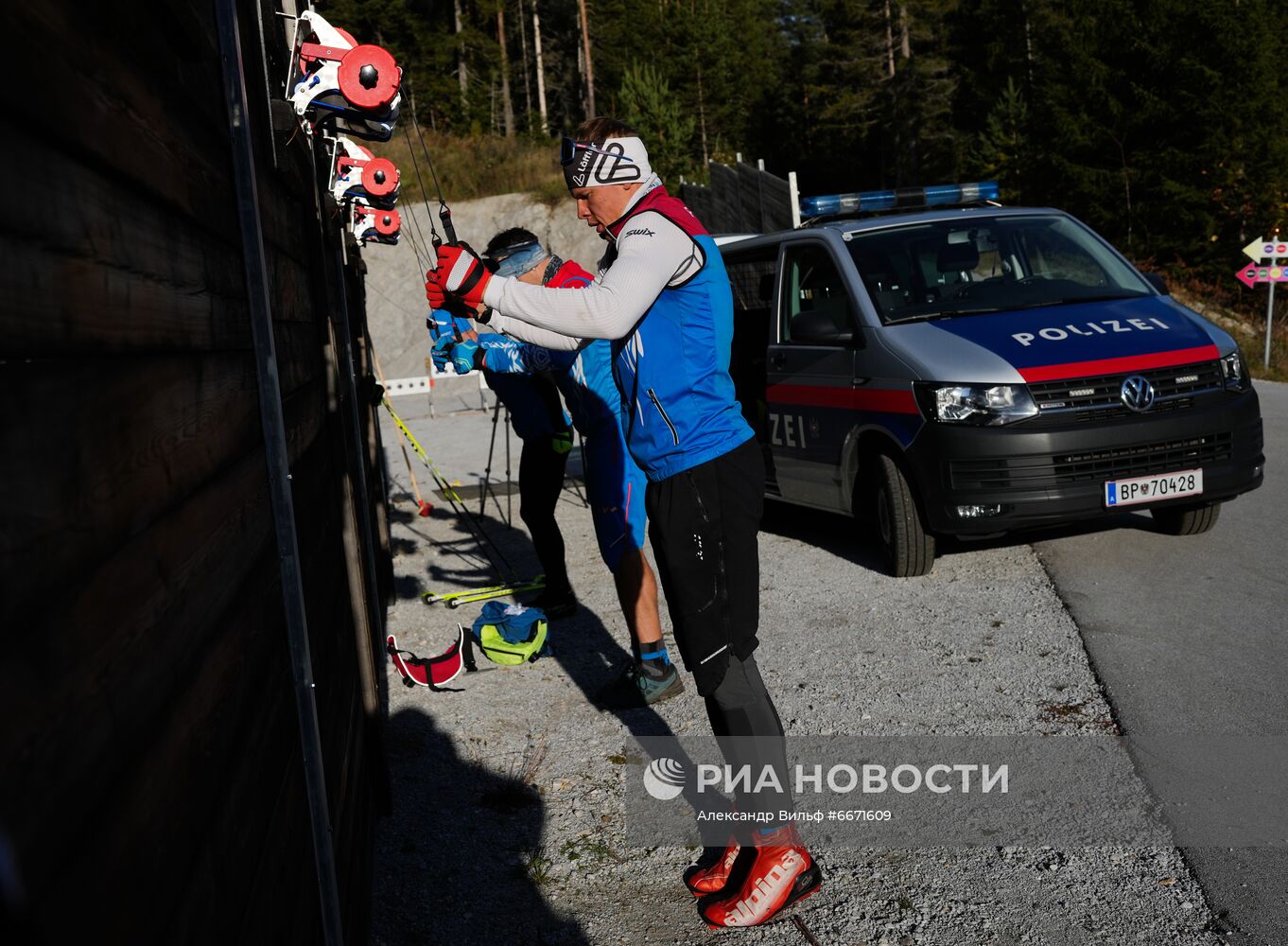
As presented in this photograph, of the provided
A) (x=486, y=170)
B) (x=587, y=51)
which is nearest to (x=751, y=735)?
(x=486, y=170)

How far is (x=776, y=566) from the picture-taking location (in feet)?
24.1

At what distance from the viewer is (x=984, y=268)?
23.1 feet

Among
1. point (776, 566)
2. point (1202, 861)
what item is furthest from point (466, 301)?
point (776, 566)

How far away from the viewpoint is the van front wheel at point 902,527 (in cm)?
646

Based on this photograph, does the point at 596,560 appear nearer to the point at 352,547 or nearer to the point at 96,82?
the point at 352,547

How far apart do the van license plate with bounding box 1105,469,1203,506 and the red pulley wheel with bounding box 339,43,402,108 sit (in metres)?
4.38

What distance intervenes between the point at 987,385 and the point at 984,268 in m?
1.33

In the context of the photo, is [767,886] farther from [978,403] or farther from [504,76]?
[504,76]

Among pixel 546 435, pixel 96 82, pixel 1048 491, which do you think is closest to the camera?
pixel 96 82

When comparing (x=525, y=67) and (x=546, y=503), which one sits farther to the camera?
(x=525, y=67)

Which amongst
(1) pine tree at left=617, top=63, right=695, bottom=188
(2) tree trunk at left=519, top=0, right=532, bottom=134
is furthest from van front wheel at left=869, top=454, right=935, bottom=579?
(2) tree trunk at left=519, top=0, right=532, bottom=134

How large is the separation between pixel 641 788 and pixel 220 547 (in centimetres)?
282

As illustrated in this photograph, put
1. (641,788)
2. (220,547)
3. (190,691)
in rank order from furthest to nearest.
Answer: (641,788)
(220,547)
(190,691)

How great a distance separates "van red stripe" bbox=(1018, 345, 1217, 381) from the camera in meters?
5.97
